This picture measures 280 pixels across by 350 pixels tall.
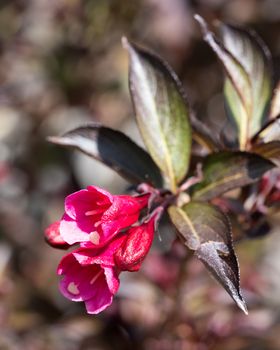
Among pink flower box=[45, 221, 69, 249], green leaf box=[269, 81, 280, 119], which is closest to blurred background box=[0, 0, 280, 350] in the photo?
green leaf box=[269, 81, 280, 119]

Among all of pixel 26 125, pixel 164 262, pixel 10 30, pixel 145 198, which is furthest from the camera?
pixel 26 125

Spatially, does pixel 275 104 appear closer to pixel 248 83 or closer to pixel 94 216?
pixel 248 83

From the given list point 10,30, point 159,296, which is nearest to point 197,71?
point 10,30

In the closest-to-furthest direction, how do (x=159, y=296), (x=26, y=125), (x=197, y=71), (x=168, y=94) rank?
1. (x=168, y=94)
2. (x=159, y=296)
3. (x=26, y=125)
4. (x=197, y=71)

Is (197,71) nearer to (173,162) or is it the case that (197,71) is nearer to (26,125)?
(26,125)

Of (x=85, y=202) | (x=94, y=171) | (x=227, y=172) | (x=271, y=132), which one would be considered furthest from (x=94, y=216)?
(x=94, y=171)

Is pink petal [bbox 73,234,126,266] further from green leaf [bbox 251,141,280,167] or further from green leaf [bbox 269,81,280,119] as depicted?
green leaf [bbox 269,81,280,119]

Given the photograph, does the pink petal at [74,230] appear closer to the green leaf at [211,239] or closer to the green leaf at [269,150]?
the green leaf at [211,239]
